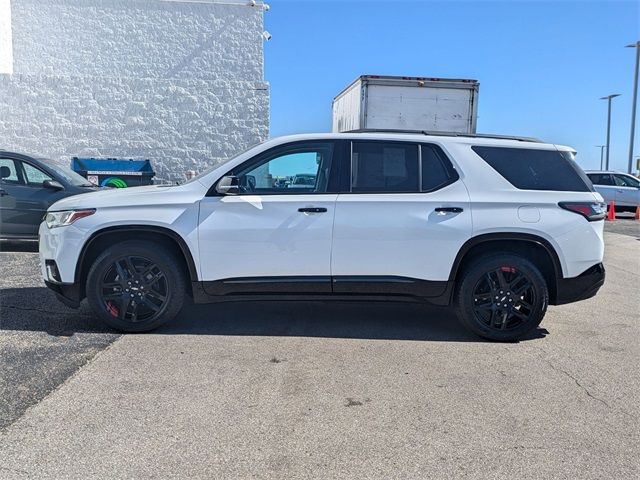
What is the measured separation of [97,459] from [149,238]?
232cm

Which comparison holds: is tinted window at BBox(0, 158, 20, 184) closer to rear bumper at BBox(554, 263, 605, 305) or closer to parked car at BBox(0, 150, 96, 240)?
parked car at BBox(0, 150, 96, 240)

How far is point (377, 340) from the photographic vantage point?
4.80 m

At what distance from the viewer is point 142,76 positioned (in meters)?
15.9

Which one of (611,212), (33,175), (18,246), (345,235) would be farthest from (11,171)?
(611,212)

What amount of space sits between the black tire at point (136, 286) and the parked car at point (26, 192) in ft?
15.2

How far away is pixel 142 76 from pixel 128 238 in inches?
497

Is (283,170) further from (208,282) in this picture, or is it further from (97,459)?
(97,459)

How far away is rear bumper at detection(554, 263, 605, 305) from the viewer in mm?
4828

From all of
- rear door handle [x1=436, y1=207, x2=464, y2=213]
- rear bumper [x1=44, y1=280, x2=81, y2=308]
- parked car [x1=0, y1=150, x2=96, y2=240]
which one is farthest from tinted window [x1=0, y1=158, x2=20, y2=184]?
rear door handle [x1=436, y1=207, x2=464, y2=213]

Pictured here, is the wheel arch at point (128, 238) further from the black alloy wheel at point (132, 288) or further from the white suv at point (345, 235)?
the black alloy wheel at point (132, 288)

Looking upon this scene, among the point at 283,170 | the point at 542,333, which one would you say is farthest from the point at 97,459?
the point at 542,333

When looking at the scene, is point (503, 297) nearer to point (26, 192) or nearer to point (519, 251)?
point (519, 251)

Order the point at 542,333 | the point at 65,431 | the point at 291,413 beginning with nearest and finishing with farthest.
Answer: the point at 65,431 < the point at 291,413 < the point at 542,333

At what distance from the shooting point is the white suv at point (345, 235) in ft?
15.3
